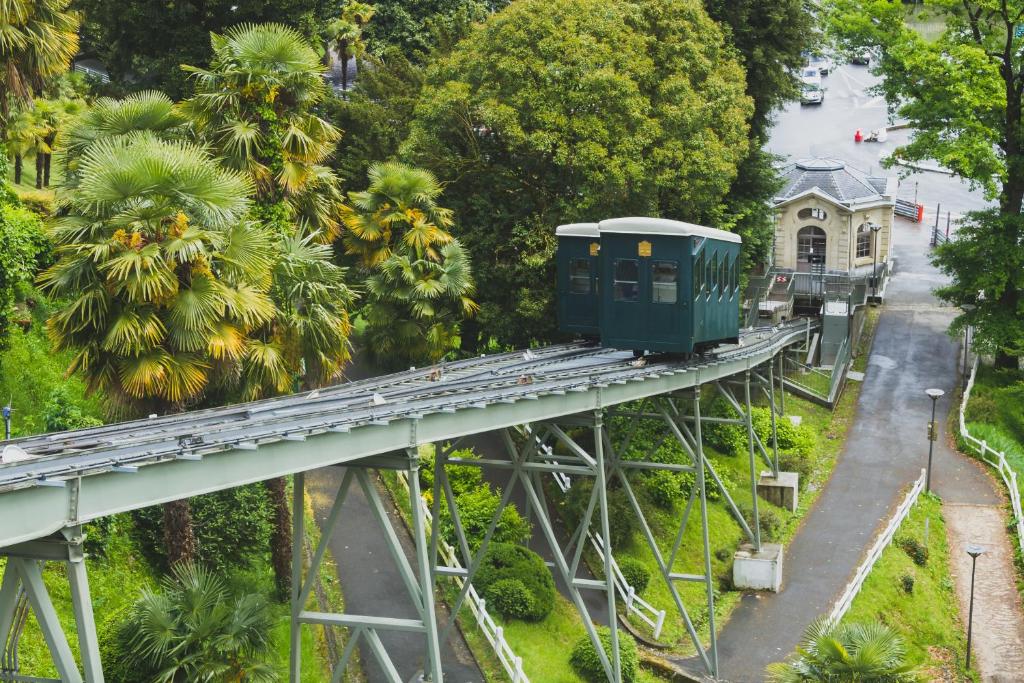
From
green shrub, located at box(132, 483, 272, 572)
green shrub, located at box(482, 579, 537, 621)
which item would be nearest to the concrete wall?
green shrub, located at box(482, 579, 537, 621)

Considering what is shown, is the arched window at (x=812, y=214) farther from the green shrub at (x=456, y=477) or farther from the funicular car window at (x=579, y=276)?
the green shrub at (x=456, y=477)

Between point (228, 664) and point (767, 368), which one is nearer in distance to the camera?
point (228, 664)

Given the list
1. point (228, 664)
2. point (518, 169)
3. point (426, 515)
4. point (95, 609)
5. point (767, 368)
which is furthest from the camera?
point (767, 368)

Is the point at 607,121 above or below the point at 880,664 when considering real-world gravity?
above

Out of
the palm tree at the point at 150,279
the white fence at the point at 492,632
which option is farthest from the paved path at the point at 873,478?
the palm tree at the point at 150,279

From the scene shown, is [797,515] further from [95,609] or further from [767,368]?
[95,609]

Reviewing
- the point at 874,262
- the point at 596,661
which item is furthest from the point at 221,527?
the point at 874,262

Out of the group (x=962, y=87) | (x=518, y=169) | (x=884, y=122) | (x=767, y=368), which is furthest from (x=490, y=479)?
(x=884, y=122)
